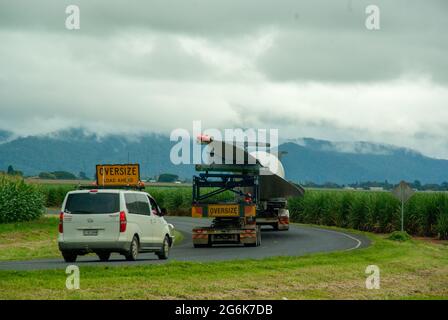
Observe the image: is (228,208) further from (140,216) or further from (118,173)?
(140,216)

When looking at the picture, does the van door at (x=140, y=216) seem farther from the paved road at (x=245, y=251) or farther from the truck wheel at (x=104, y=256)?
the truck wheel at (x=104, y=256)

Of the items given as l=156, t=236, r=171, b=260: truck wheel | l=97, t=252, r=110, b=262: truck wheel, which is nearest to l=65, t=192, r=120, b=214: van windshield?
l=97, t=252, r=110, b=262: truck wheel

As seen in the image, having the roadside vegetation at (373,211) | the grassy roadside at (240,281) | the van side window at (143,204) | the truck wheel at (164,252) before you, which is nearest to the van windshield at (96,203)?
the van side window at (143,204)

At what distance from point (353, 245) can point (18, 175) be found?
2342cm

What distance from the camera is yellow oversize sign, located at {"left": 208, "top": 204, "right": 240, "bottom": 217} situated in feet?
117

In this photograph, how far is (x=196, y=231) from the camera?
119ft

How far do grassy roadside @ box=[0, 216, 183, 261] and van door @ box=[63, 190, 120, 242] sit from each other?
28.0 feet

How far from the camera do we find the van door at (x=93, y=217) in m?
25.6

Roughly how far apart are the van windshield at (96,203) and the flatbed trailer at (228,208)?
33.1 feet

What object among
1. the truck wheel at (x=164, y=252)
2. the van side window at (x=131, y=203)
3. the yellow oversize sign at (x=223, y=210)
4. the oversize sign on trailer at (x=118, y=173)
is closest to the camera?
the van side window at (x=131, y=203)

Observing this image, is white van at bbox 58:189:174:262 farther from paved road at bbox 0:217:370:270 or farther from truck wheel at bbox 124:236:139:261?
paved road at bbox 0:217:370:270

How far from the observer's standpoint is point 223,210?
3566cm

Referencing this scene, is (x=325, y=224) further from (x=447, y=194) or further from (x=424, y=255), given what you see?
(x=424, y=255)
